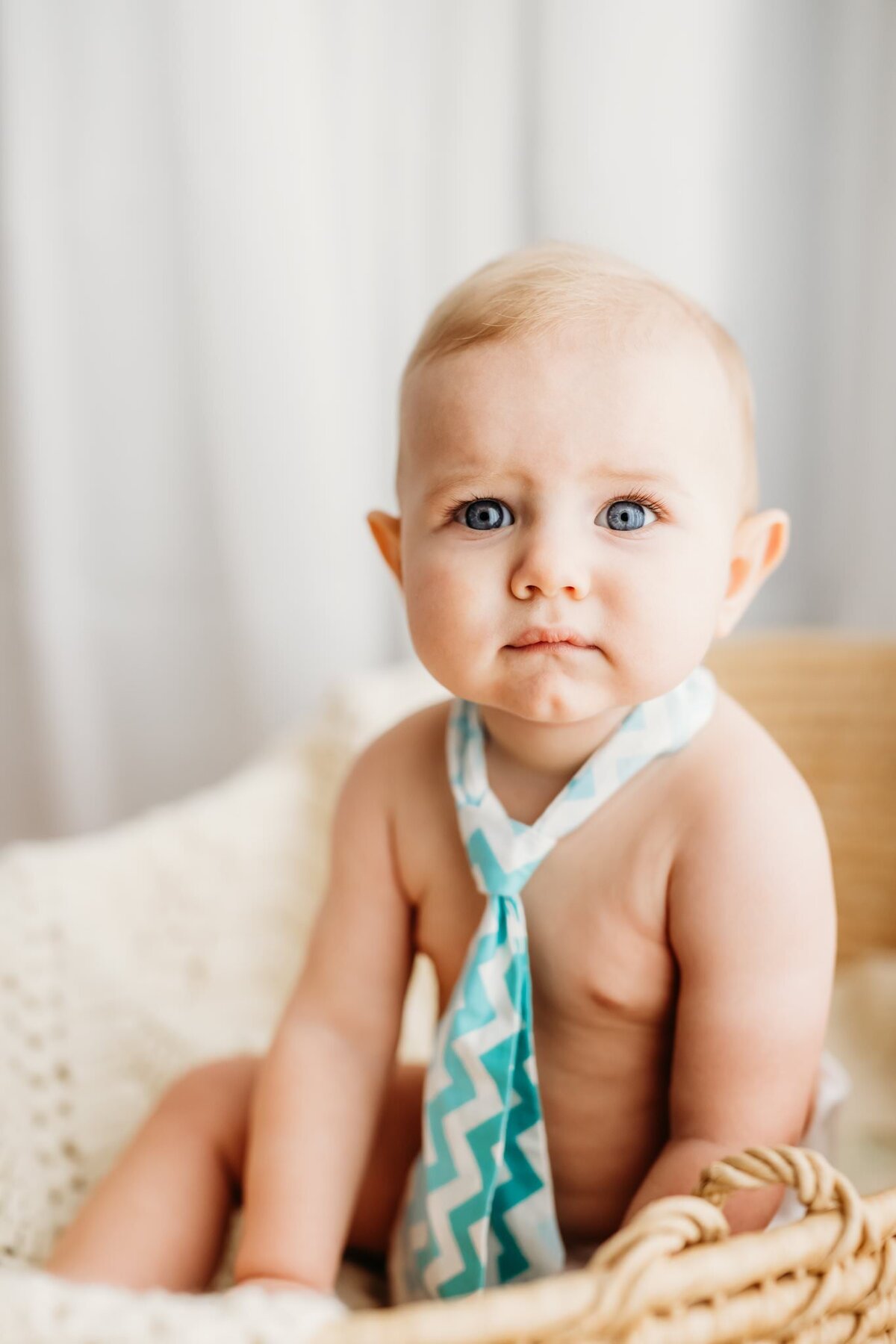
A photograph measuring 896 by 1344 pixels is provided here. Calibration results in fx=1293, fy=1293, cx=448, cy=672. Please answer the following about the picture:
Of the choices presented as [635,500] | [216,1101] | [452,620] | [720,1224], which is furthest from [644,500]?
[216,1101]

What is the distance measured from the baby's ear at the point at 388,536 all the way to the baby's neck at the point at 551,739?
0.34ft

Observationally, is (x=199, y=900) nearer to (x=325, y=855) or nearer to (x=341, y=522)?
(x=325, y=855)

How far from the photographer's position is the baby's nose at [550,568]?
1.90 feet

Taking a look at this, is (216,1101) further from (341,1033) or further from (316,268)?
(316,268)

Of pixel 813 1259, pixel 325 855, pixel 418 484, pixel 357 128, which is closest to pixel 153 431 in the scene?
pixel 357 128

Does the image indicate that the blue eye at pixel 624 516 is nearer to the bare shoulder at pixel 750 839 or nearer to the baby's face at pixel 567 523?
the baby's face at pixel 567 523

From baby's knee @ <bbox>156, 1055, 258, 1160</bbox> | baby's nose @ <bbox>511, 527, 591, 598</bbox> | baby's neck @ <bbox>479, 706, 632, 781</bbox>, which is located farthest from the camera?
baby's knee @ <bbox>156, 1055, 258, 1160</bbox>

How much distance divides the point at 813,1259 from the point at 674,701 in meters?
0.28

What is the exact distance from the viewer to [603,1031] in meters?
0.70

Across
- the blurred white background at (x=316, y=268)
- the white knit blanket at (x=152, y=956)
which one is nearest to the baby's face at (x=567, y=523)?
the white knit blanket at (x=152, y=956)

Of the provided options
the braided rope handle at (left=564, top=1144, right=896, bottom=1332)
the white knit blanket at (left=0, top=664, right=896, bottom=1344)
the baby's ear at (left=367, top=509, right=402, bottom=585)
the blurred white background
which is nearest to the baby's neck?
the baby's ear at (left=367, top=509, right=402, bottom=585)

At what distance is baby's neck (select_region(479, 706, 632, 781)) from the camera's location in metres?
0.68

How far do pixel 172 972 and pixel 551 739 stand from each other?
0.52 metres

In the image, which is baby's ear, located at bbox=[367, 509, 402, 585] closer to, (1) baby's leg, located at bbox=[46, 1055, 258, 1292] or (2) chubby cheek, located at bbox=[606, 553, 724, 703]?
(2) chubby cheek, located at bbox=[606, 553, 724, 703]
